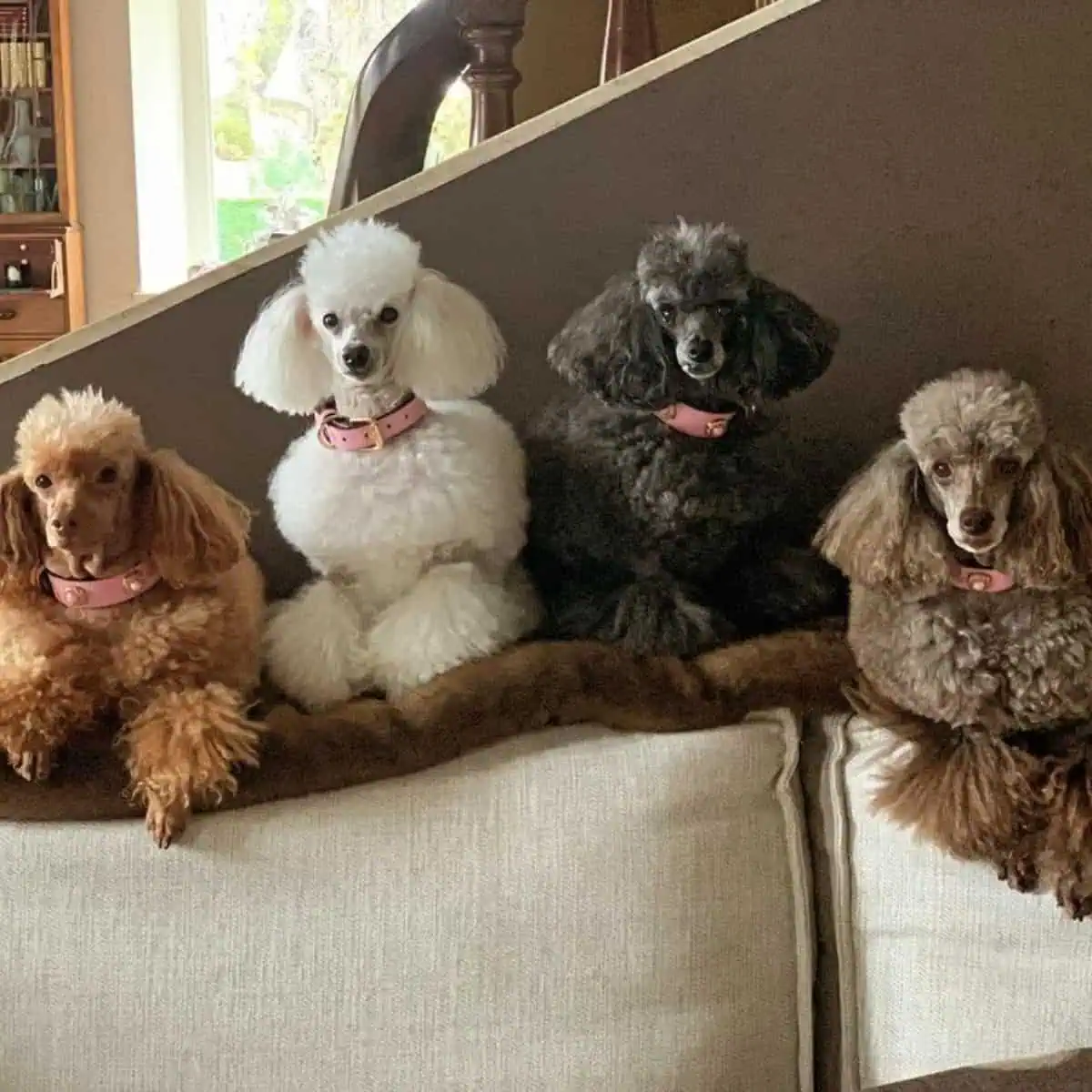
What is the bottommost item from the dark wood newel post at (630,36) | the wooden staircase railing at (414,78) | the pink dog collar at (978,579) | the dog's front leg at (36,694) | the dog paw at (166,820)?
the dog paw at (166,820)

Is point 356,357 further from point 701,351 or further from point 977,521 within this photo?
point 977,521

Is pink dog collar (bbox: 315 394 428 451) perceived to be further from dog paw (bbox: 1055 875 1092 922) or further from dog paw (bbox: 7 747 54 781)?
dog paw (bbox: 1055 875 1092 922)

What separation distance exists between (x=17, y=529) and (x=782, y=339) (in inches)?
30.5

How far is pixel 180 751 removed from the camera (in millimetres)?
1237

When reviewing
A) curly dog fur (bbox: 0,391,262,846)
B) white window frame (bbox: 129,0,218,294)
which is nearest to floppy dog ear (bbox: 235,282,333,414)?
curly dog fur (bbox: 0,391,262,846)

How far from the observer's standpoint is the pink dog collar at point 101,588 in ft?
4.16

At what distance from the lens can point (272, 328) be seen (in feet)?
4.52

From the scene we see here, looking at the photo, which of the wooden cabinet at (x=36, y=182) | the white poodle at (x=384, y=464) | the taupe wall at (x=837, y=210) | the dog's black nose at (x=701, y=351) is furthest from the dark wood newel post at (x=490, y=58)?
the wooden cabinet at (x=36, y=182)

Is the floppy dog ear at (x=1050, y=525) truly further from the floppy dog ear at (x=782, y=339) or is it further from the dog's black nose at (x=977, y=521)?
the floppy dog ear at (x=782, y=339)

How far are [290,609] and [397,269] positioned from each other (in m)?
0.39

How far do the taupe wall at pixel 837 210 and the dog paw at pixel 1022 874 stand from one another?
1.88 ft

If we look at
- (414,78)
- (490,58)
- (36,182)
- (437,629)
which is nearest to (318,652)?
(437,629)

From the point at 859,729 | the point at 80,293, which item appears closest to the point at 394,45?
the point at 859,729

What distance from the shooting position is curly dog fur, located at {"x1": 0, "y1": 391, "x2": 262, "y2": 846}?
1.23m
